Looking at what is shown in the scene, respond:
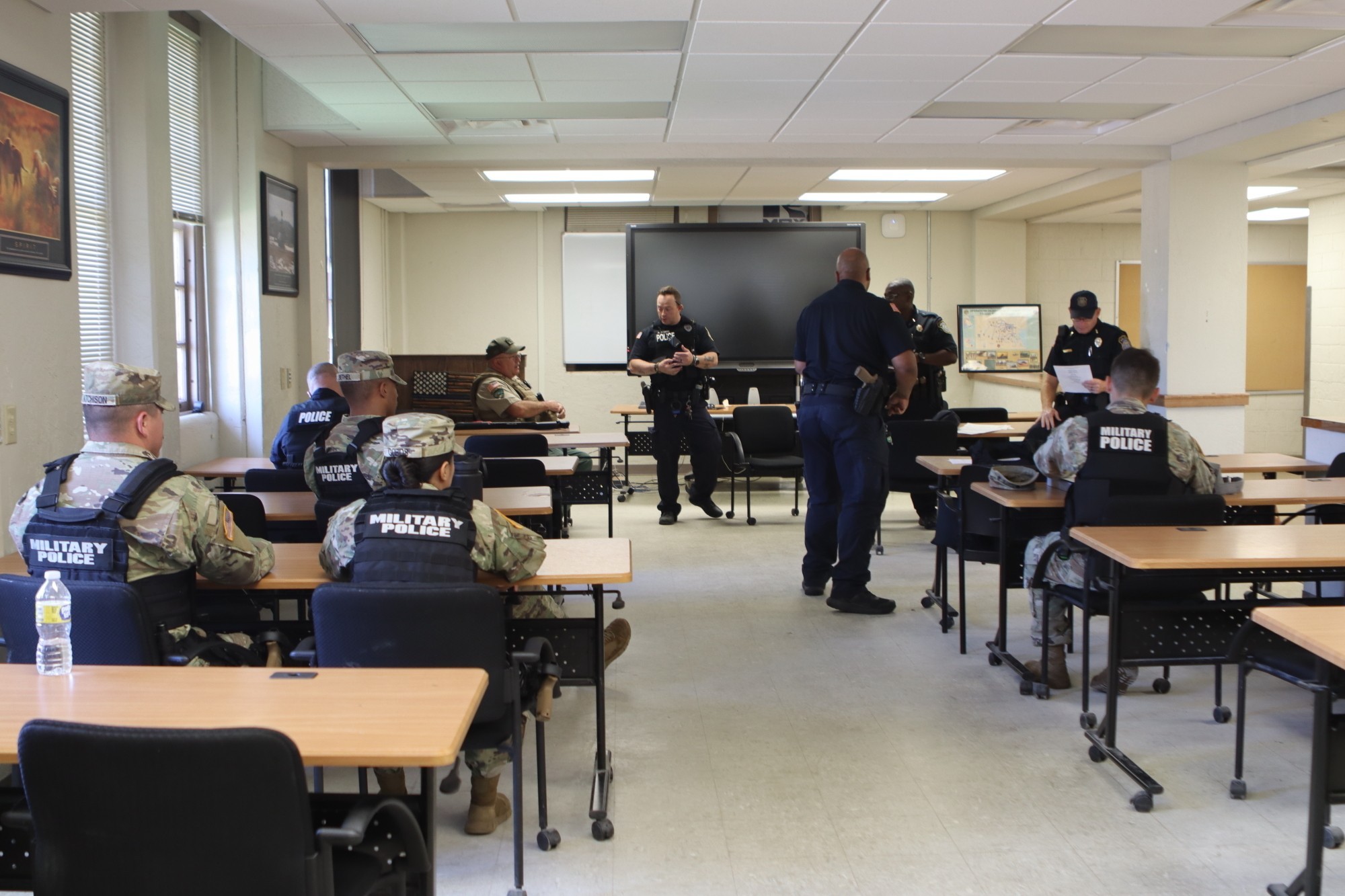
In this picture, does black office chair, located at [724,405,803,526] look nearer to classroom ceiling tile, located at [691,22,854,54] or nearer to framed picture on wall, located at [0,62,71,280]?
classroom ceiling tile, located at [691,22,854,54]

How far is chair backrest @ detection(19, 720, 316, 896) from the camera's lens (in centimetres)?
155

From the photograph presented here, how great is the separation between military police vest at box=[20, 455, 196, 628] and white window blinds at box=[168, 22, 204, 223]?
3715mm

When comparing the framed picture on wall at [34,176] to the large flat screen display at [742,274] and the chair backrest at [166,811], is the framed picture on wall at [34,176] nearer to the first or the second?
the chair backrest at [166,811]

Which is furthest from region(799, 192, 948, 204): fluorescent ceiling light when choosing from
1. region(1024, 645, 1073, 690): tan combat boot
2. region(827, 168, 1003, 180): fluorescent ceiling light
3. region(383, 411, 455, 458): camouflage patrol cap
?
region(383, 411, 455, 458): camouflage patrol cap

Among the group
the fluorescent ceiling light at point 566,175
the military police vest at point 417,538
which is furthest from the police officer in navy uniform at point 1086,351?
the military police vest at point 417,538

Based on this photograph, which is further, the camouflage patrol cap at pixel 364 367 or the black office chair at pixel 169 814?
the camouflage patrol cap at pixel 364 367

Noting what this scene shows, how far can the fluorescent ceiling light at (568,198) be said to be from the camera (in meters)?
10.1

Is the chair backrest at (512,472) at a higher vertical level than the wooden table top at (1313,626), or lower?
higher

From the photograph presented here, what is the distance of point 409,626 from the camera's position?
253 centimetres

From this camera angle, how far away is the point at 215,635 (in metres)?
2.97

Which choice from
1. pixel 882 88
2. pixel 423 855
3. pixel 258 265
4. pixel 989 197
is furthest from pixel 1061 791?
pixel 989 197

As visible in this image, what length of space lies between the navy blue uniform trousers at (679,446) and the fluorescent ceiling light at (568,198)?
9.61 feet

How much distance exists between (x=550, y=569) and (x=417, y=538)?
41 cm

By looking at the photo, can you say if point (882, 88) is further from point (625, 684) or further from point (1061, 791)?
point (1061, 791)
